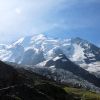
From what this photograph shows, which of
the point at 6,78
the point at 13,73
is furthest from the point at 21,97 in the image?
the point at 13,73

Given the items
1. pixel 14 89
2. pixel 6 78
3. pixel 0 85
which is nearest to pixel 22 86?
pixel 14 89

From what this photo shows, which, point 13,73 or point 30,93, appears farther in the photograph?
point 13,73

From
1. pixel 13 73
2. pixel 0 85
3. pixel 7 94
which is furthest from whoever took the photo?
pixel 13 73

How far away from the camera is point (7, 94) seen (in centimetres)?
7394

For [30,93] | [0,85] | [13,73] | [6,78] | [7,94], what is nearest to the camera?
[7,94]

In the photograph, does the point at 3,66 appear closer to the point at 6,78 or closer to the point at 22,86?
the point at 6,78

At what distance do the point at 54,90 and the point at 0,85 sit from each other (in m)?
22.5

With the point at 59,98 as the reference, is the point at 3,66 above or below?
above

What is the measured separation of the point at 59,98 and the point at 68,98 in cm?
358

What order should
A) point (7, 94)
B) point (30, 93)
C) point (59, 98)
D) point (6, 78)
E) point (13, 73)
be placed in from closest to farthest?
point (7, 94) < point (30, 93) < point (59, 98) < point (6, 78) < point (13, 73)

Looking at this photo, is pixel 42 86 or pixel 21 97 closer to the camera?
pixel 21 97

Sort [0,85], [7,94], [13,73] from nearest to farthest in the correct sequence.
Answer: [7,94] < [0,85] < [13,73]

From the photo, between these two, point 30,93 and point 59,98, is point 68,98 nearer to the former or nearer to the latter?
point 59,98

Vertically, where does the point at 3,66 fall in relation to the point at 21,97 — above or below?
above
